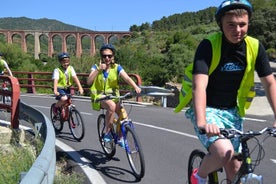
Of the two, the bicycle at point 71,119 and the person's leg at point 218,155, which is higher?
the person's leg at point 218,155

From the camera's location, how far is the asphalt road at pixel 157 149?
234 inches

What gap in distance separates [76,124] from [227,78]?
5777 millimetres

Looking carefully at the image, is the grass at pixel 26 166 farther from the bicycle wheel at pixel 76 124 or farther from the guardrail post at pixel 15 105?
the bicycle wheel at pixel 76 124

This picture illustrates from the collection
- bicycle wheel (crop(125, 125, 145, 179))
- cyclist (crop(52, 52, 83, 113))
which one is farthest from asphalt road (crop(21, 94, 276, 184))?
cyclist (crop(52, 52, 83, 113))

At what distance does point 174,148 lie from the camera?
7727 mm

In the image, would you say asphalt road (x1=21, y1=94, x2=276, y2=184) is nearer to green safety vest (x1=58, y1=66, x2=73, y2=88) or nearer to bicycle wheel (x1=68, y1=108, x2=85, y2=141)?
bicycle wheel (x1=68, y1=108, x2=85, y2=141)

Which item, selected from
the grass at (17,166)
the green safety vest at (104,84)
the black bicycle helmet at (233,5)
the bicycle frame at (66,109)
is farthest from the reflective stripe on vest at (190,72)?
the bicycle frame at (66,109)

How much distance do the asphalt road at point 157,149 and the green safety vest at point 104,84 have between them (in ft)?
3.46

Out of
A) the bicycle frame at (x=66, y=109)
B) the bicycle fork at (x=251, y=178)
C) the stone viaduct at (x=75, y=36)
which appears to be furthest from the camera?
the stone viaduct at (x=75, y=36)

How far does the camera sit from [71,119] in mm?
8859

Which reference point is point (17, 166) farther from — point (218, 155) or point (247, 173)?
point (247, 173)

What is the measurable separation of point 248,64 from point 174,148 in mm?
4536

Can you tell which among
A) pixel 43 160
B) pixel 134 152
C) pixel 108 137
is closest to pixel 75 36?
pixel 108 137

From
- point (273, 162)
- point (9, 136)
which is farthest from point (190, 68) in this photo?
point (9, 136)
